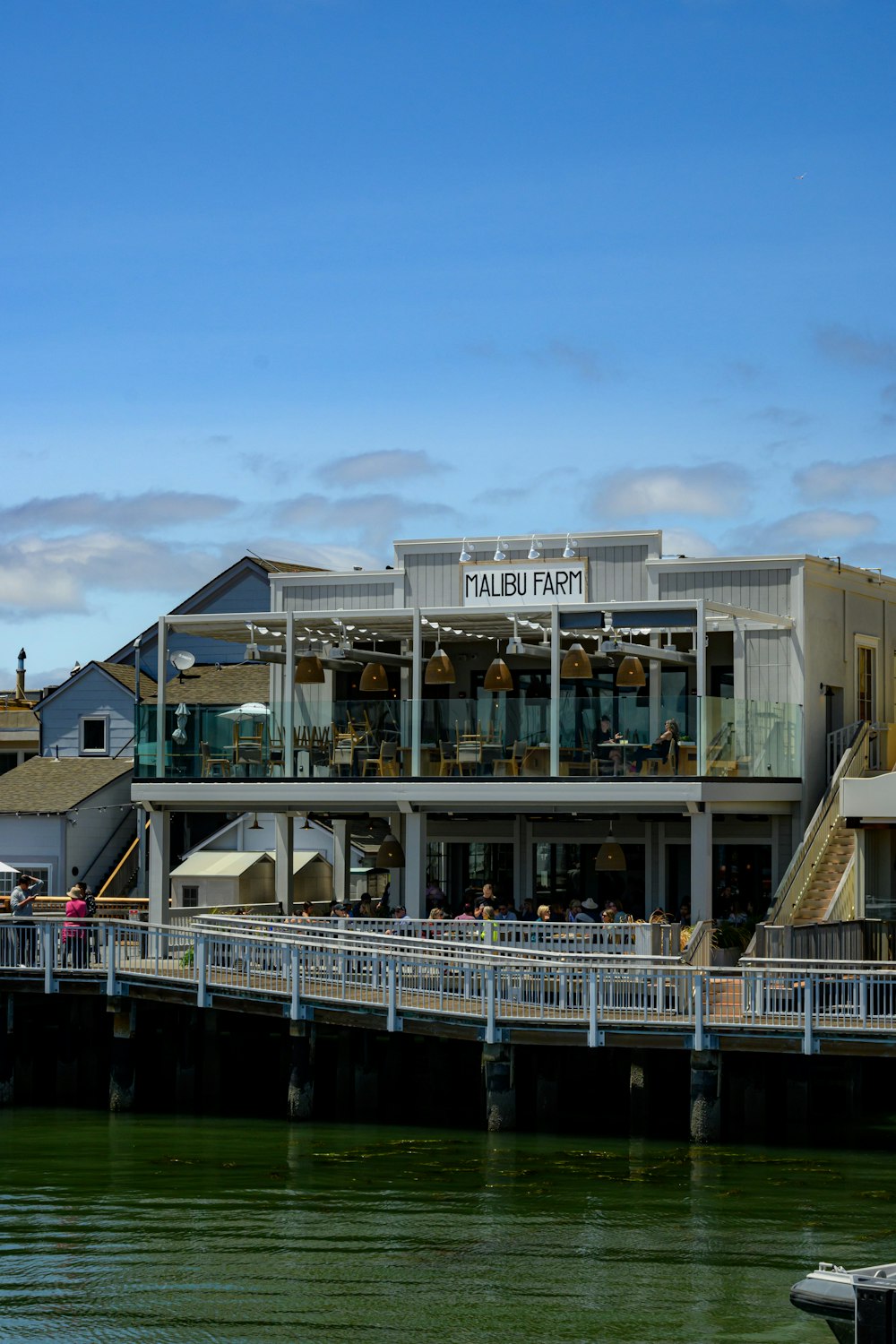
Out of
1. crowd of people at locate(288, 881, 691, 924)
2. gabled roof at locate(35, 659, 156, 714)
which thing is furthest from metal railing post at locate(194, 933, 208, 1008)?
gabled roof at locate(35, 659, 156, 714)

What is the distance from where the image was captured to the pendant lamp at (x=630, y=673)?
36594 millimetres

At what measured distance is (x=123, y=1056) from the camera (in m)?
33.0

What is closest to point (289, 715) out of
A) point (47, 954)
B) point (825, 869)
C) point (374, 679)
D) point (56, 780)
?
point (374, 679)

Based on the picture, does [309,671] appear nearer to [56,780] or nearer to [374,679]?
[374,679]

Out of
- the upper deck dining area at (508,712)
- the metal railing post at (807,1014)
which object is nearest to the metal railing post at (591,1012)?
the metal railing post at (807,1014)

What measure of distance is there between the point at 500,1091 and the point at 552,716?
8137 millimetres

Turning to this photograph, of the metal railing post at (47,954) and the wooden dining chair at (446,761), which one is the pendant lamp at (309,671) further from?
the metal railing post at (47,954)

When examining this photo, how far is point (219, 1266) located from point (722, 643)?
20008 mm

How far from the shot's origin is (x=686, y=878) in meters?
40.5

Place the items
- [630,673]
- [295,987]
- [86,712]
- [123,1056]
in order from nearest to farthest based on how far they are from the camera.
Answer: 1. [295,987]
2. [123,1056]
3. [630,673]
4. [86,712]

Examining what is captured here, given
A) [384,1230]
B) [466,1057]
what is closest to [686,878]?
[466,1057]

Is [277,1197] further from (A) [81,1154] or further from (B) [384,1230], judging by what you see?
(A) [81,1154]

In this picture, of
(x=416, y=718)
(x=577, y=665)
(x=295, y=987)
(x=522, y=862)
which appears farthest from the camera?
(x=522, y=862)

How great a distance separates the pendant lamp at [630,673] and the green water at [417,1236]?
991cm
